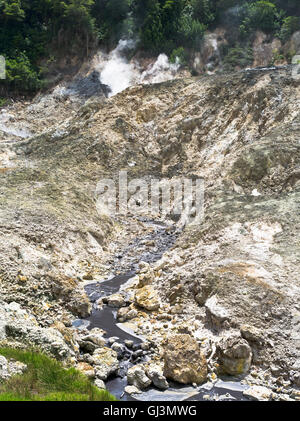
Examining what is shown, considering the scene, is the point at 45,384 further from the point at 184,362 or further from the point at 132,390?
the point at 184,362

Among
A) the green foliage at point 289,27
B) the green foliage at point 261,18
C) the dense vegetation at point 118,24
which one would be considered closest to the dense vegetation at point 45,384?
the dense vegetation at point 118,24

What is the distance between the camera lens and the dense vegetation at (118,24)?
38125mm

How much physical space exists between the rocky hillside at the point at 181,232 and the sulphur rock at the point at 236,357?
0.02 meters

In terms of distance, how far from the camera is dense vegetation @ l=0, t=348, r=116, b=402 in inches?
202

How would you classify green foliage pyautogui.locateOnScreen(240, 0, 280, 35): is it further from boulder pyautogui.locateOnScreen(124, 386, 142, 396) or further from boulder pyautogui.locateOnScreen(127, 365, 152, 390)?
boulder pyautogui.locateOnScreen(124, 386, 142, 396)

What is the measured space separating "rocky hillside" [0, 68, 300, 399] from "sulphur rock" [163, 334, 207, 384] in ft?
0.07

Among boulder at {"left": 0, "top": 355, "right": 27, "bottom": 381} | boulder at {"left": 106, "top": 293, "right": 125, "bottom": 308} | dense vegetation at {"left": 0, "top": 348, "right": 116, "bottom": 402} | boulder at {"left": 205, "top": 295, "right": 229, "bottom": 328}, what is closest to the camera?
dense vegetation at {"left": 0, "top": 348, "right": 116, "bottom": 402}

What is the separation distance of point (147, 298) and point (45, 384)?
184 inches

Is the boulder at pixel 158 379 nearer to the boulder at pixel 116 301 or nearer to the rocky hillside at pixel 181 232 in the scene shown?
the rocky hillside at pixel 181 232

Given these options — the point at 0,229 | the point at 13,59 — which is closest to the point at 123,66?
the point at 13,59

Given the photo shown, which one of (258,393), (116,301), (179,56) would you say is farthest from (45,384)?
(179,56)
